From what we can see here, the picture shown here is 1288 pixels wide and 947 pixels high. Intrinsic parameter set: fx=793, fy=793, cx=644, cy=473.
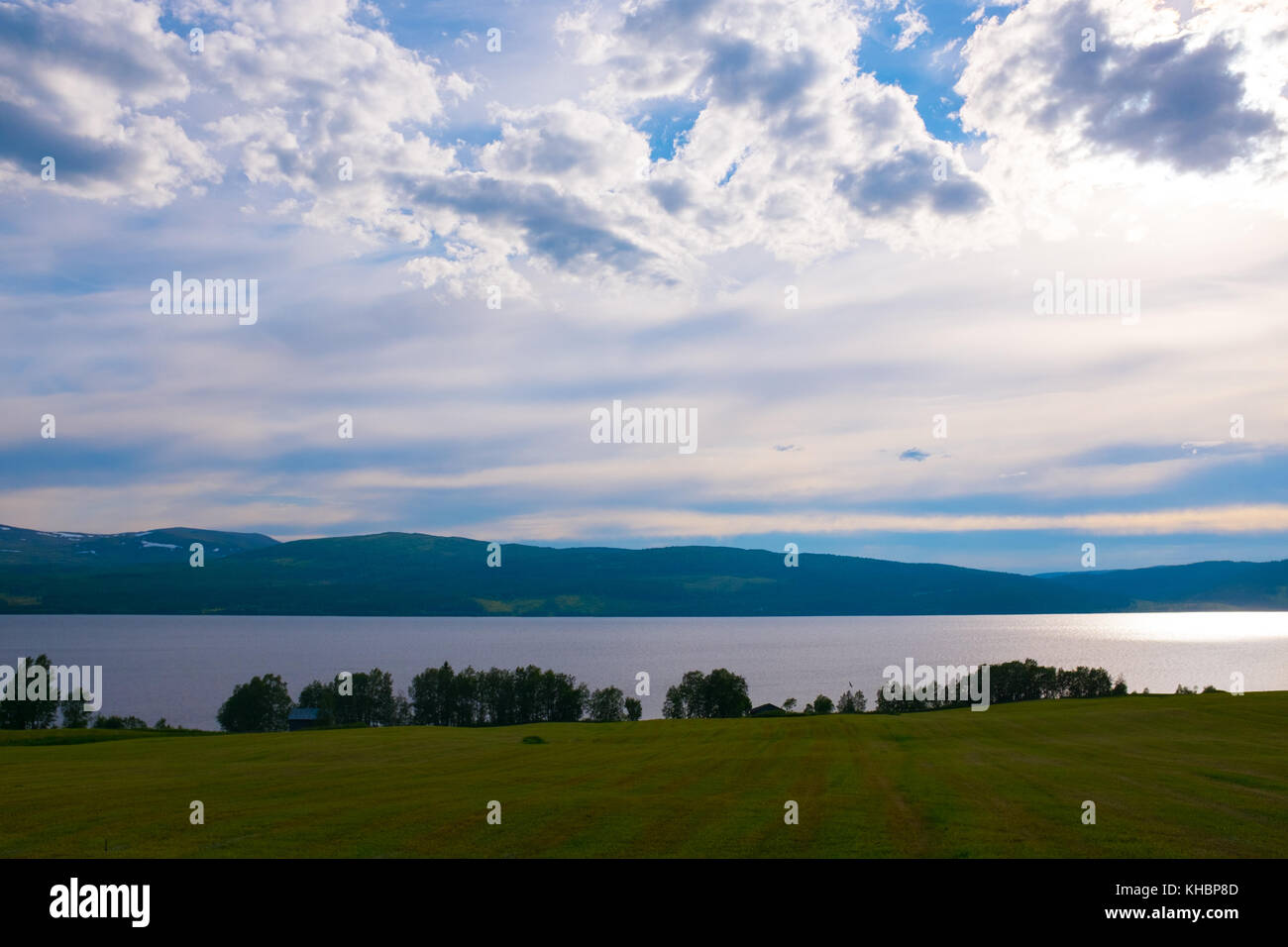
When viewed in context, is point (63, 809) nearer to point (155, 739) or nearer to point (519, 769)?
point (519, 769)

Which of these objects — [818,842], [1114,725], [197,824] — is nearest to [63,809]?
[197,824]

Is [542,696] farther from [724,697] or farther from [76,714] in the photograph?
[76,714]

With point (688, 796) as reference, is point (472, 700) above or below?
below

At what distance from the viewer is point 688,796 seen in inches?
1186

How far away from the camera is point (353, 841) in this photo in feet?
73.6

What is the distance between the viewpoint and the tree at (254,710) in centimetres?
11925

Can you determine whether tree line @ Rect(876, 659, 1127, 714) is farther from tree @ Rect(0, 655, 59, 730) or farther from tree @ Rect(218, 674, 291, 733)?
tree @ Rect(0, 655, 59, 730)

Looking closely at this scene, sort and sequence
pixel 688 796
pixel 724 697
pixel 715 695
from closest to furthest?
pixel 688 796
pixel 724 697
pixel 715 695

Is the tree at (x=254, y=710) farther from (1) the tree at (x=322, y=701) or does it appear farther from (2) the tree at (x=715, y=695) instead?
(2) the tree at (x=715, y=695)

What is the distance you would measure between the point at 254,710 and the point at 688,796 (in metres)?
110

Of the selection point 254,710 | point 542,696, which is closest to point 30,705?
point 254,710

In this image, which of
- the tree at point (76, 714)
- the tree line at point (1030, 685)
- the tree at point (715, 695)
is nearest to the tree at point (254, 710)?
the tree at point (76, 714)
